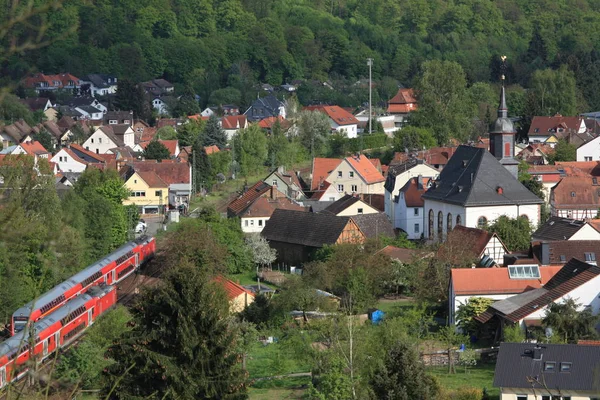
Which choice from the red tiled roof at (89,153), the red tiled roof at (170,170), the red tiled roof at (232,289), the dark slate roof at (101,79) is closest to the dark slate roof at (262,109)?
the red tiled roof at (89,153)

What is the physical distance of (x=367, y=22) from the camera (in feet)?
292

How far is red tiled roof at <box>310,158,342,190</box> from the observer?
38.5 meters

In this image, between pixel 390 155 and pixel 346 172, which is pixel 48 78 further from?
pixel 346 172

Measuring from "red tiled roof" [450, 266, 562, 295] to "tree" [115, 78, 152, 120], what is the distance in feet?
143

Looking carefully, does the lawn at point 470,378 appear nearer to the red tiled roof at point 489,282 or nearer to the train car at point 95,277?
the red tiled roof at point 489,282

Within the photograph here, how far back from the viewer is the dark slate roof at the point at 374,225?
97.3ft

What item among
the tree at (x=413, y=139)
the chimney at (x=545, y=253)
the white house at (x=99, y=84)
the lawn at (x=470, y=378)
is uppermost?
the white house at (x=99, y=84)

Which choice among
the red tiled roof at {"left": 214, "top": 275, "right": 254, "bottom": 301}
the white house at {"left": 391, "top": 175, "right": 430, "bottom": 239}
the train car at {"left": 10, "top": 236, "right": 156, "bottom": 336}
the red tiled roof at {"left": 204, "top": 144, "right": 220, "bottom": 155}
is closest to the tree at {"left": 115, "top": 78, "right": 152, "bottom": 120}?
the red tiled roof at {"left": 204, "top": 144, "right": 220, "bottom": 155}

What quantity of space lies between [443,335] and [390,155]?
25.4m

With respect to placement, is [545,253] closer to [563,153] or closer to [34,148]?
[563,153]

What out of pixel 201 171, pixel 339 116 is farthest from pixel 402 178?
pixel 339 116

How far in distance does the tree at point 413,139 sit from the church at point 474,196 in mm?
12560

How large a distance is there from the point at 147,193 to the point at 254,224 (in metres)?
6.14

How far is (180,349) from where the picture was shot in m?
13.4
